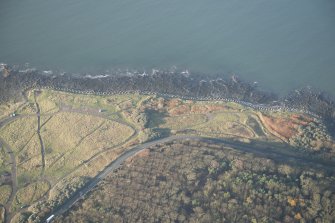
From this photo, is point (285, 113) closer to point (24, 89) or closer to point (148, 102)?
point (148, 102)

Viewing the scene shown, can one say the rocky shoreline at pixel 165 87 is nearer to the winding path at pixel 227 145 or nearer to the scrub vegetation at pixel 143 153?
the scrub vegetation at pixel 143 153

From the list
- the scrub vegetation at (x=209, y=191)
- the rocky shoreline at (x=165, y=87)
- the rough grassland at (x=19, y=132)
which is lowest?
the scrub vegetation at (x=209, y=191)

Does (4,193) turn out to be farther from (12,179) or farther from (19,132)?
(19,132)

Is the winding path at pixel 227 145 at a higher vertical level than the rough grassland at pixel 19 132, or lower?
lower

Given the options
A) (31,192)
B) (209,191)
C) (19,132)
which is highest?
(19,132)

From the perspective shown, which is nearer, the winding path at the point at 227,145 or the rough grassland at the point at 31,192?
the winding path at the point at 227,145

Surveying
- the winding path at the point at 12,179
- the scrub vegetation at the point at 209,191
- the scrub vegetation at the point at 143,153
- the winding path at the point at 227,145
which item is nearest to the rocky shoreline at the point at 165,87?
the scrub vegetation at the point at 143,153

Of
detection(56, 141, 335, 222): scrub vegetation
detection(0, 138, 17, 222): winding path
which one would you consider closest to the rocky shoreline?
detection(0, 138, 17, 222): winding path

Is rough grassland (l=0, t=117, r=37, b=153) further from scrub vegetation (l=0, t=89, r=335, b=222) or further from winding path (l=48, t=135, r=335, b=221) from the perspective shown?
winding path (l=48, t=135, r=335, b=221)

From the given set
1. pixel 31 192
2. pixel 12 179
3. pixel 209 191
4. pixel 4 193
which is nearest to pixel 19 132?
pixel 12 179
